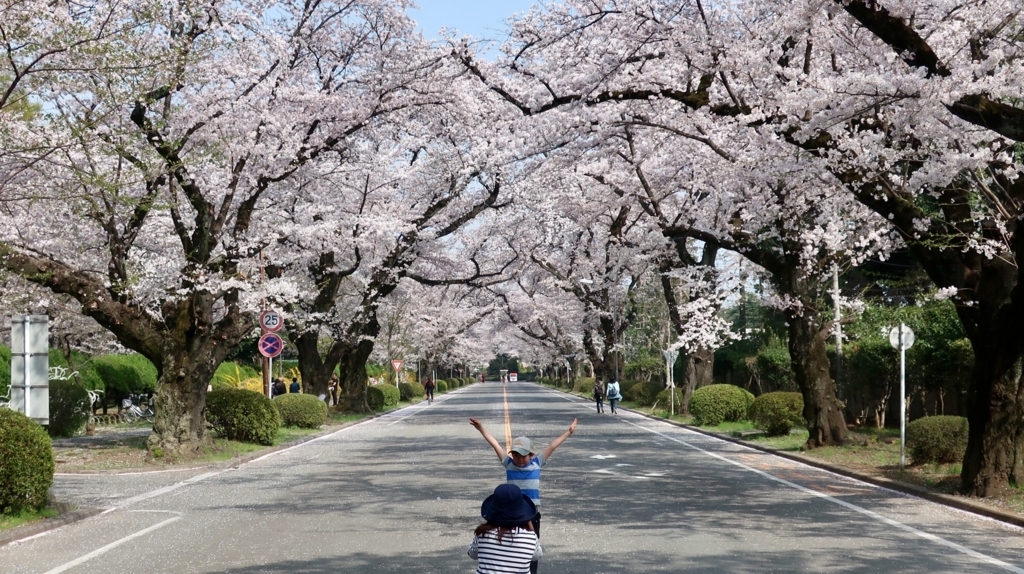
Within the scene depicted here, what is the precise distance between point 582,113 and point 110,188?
10101 mm

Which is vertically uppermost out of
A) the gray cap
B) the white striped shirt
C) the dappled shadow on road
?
the gray cap

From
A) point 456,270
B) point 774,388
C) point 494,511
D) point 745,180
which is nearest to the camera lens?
point 494,511

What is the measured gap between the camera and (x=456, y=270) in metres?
48.0

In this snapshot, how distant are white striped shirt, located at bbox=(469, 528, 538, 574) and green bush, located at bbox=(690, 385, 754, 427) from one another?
2958 centimetres

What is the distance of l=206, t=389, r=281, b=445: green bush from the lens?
25562 mm

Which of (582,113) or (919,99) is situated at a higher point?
(582,113)

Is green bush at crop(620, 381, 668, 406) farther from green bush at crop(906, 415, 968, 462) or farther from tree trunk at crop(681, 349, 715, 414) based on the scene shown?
green bush at crop(906, 415, 968, 462)

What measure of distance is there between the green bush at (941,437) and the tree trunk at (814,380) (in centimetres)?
550

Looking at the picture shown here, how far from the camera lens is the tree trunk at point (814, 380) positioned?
79.7 feet

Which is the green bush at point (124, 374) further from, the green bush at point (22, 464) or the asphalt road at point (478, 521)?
the green bush at point (22, 464)

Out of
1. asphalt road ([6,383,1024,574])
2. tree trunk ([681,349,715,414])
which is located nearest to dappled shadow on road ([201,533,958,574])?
asphalt road ([6,383,1024,574])

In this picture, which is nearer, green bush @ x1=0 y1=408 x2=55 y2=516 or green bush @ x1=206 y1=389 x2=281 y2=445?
green bush @ x1=0 y1=408 x2=55 y2=516

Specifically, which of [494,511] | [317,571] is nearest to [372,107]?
[317,571]

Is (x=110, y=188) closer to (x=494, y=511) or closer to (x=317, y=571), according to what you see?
(x=317, y=571)
